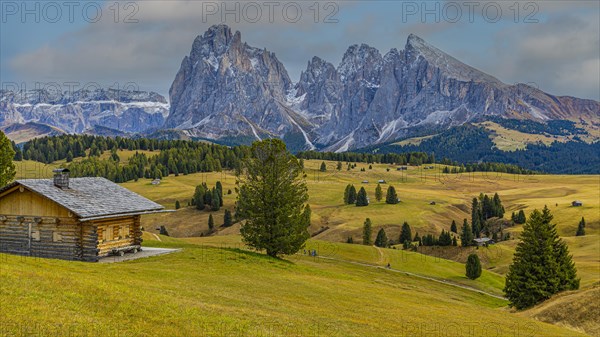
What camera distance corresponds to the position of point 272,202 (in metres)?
58.0

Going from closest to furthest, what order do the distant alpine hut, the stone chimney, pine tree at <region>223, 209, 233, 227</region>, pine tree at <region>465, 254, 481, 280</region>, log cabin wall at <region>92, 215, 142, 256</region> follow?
the distant alpine hut < log cabin wall at <region>92, 215, 142, 256</region> < the stone chimney < pine tree at <region>465, 254, 481, 280</region> < pine tree at <region>223, 209, 233, 227</region>

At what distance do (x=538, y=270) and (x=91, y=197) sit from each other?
49.6 metres

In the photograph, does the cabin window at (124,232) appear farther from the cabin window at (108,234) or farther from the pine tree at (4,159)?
the pine tree at (4,159)

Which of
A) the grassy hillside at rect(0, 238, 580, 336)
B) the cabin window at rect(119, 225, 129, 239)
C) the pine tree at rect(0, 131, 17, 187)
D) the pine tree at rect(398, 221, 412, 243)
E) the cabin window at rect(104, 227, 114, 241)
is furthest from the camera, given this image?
the pine tree at rect(398, 221, 412, 243)

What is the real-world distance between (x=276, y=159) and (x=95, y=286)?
112 feet

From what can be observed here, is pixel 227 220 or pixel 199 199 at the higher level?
pixel 199 199

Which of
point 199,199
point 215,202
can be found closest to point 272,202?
point 215,202

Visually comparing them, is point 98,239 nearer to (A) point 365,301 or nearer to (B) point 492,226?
(A) point 365,301

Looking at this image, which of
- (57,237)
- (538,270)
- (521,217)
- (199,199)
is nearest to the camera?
(57,237)

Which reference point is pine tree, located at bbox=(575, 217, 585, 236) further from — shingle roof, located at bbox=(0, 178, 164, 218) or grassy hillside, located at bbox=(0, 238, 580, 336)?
shingle roof, located at bbox=(0, 178, 164, 218)

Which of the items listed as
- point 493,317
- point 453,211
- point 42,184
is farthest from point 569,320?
point 453,211

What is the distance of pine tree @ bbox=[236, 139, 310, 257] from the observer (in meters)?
57.5

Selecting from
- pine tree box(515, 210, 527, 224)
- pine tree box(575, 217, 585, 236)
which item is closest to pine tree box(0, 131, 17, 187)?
pine tree box(575, 217, 585, 236)

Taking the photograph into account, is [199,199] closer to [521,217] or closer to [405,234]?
[405,234]
